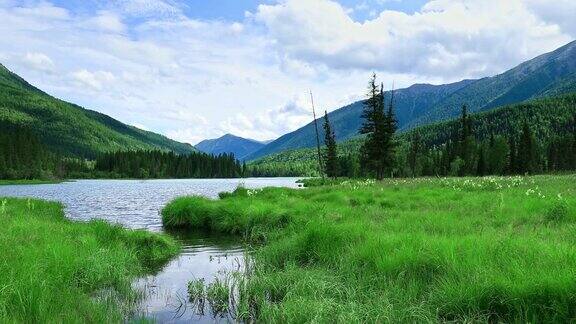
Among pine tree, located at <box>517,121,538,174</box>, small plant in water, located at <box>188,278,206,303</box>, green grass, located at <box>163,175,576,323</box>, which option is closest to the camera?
green grass, located at <box>163,175,576,323</box>

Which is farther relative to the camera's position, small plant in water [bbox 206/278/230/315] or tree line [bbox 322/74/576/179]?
tree line [bbox 322/74/576/179]

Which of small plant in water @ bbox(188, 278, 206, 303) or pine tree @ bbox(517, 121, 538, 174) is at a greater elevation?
pine tree @ bbox(517, 121, 538, 174)

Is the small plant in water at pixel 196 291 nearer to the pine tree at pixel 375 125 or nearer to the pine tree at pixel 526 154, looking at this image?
the pine tree at pixel 375 125

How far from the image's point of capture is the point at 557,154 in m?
124

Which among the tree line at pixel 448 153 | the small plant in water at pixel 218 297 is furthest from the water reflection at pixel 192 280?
the tree line at pixel 448 153

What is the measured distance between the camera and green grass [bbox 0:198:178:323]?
7.30 meters

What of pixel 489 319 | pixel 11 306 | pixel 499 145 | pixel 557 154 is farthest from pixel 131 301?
pixel 557 154

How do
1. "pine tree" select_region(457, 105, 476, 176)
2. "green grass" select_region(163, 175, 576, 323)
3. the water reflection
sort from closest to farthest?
"green grass" select_region(163, 175, 576, 323), the water reflection, "pine tree" select_region(457, 105, 476, 176)

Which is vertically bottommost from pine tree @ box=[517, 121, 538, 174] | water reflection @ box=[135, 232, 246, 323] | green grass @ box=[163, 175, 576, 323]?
water reflection @ box=[135, 232, 246, 323]

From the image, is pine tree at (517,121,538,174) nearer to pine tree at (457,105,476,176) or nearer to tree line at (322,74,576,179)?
tree line at (322,74,576,179)

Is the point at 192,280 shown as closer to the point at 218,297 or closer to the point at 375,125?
the point at 218,297

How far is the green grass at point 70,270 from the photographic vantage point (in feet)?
24.0

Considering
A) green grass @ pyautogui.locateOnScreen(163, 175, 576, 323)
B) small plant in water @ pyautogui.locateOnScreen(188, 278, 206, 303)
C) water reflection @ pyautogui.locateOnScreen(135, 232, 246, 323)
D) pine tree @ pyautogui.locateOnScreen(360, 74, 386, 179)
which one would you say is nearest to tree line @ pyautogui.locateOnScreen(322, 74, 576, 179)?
pine tree @ pyautogui.locateOnScreen(360, 74, 386, 179)

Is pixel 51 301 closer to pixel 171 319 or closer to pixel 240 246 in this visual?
pixel 171 319
